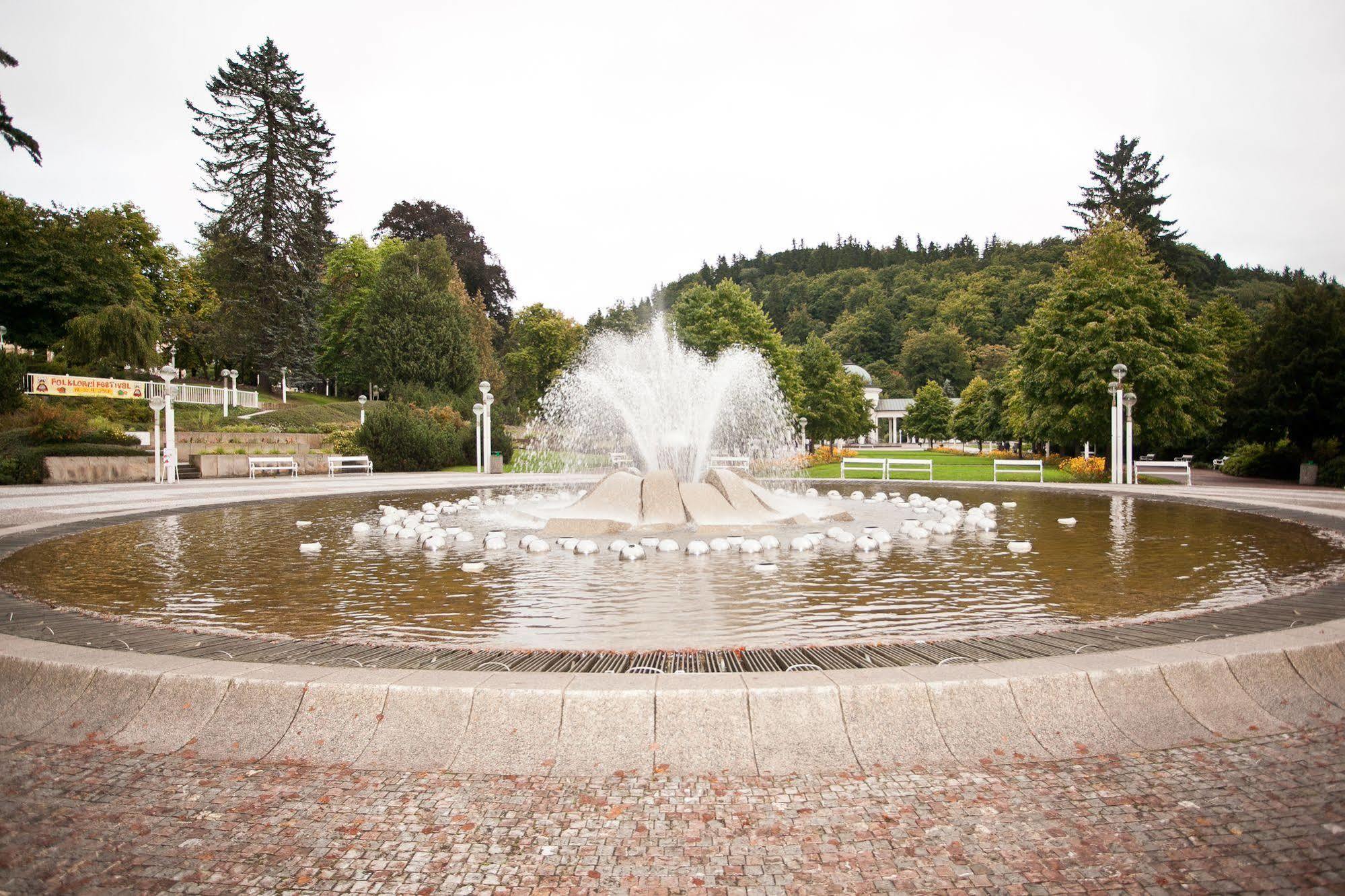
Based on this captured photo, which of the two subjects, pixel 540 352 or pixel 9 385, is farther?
pixel 540 352

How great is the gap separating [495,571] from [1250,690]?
7428 millimetres

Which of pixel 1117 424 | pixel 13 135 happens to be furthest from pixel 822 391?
pixel 13 135

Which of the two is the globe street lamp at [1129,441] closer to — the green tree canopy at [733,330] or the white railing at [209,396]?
the green tree canopy at [733,330]

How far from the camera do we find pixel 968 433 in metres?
79.1

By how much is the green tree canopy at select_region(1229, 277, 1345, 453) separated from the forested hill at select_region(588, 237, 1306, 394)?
4710cm

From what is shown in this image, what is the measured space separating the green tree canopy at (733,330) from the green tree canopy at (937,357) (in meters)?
73.4

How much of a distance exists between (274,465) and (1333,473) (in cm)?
3638

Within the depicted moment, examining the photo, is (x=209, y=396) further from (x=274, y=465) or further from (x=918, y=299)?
(x=918, y=299)

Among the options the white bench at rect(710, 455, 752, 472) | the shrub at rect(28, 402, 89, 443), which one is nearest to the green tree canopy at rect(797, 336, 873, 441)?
the white bench at rect(710, 455, 752, 472)

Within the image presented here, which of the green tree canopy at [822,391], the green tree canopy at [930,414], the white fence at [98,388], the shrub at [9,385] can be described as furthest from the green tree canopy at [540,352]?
the green tree canopy at [930,414]

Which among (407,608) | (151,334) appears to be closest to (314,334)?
(151,334)

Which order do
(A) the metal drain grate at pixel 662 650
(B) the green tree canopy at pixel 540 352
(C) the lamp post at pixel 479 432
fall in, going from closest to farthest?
(A) the metal drain grate at pixel 662 650, (C) the lamp post at pixel 479 432, (B) the green tree canopy at pixel 540 352

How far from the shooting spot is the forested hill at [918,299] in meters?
95.1

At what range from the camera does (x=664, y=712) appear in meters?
3.96
